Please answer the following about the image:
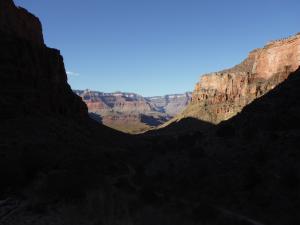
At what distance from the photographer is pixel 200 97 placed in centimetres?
19488

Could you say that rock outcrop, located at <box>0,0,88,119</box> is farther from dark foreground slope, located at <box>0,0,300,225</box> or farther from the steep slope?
dark foreground slope, located at <box>0,0,300,225</box>

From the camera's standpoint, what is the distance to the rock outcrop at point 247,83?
147500mm

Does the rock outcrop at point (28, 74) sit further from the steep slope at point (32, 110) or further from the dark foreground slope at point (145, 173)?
the dark foreground slope at point (145, 173)

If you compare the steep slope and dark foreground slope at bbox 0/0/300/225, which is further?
the steep slope

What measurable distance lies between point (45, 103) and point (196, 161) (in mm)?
38490

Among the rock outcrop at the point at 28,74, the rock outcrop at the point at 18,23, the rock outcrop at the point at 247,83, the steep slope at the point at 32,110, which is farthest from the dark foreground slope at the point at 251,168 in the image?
the rock outcrop at the point at 247,83

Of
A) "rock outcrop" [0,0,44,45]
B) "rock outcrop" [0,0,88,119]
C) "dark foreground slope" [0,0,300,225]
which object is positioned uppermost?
"rock outcrop" [0,0,44,45]

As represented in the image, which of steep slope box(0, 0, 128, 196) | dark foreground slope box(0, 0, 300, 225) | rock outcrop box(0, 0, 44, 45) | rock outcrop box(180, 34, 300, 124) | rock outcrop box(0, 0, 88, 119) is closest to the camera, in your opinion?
dark foreground slope box(0, 0, 300, 225)

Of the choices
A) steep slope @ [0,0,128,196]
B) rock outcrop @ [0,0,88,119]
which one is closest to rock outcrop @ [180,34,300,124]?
rock outcrop @ [0,0,88,119]

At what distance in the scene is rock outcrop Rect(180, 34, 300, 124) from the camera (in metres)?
148

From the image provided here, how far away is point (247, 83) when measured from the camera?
164375 mm

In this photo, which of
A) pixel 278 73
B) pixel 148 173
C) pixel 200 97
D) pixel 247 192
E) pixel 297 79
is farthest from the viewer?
pixel 200 97

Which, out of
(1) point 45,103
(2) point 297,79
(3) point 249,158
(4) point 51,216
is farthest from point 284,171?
(1) point 45,103

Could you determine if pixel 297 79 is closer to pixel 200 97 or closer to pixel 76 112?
pixel 76 112
